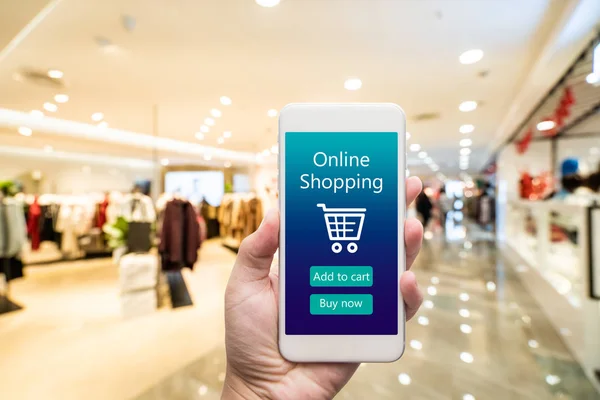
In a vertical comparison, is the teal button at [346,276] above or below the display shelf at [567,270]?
above

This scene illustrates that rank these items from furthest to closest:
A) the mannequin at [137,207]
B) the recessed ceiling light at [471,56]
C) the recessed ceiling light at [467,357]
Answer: the mannequin at [137,207]
the recessed ceiling light at [471,56]
the recessed ceiling light at [467,357]

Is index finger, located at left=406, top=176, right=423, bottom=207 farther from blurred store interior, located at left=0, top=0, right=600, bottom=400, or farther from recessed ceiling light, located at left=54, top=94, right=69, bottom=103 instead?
recessed ceiling light, located at left=54, top=94, right=69, bottom=103

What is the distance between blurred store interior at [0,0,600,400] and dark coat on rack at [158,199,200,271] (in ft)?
0.06

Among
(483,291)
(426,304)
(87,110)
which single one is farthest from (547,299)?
(87,110)

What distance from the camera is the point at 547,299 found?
101 inches

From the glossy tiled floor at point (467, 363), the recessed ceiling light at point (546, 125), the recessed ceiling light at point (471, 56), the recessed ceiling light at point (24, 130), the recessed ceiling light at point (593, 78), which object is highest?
the recessed ceiling light at point (546, 125)

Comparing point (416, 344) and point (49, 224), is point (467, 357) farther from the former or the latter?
point (49, 224)

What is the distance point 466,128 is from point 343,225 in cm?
528

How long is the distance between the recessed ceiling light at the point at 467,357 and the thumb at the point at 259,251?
5.84 ft

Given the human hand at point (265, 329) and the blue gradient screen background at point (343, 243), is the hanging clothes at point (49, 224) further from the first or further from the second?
the blue gradient screen background at point (343, 243)

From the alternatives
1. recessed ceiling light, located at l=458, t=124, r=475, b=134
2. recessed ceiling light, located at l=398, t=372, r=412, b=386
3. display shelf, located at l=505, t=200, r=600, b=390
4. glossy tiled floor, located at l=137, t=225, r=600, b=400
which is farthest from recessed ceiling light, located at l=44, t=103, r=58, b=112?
recessed ceiling light, located at l=458, t=124, r=475, b=134

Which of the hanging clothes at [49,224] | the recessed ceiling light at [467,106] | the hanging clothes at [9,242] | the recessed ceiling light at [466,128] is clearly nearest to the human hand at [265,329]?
the hanging clothes at [9,242]

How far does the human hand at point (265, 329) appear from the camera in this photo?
50 centimetres

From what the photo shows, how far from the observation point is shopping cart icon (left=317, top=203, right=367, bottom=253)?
48 cm
